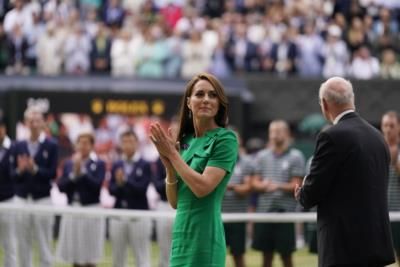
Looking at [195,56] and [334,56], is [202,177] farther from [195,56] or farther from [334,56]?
[334,56]

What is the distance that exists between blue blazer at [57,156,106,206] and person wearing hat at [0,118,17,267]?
0.58 meters

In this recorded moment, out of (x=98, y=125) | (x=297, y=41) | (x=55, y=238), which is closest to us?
(x=55, y=238)

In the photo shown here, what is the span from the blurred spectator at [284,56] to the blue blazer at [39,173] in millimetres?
10296

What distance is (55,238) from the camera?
10.6 meters

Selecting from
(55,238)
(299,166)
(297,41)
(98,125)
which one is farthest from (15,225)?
(297,41)

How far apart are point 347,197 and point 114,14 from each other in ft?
58.0

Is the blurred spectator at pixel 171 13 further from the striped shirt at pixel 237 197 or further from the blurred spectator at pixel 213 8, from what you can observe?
the striped shirt at pixel 237 197

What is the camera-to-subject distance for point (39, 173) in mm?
13320

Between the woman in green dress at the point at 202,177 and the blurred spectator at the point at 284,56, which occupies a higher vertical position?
the blurred spectator at the point at 284,56

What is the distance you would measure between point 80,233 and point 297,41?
13.6m

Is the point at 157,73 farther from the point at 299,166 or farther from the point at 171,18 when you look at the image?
the point at 299,166

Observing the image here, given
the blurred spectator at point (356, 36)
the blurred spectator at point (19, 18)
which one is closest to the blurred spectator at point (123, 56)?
the blurred spectator at point (19, 18)

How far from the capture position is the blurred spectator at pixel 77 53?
72.1 ft

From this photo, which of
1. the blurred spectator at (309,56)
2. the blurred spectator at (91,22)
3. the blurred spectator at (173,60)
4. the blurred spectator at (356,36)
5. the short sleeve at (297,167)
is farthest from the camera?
the blurred spectator at (356,36)
